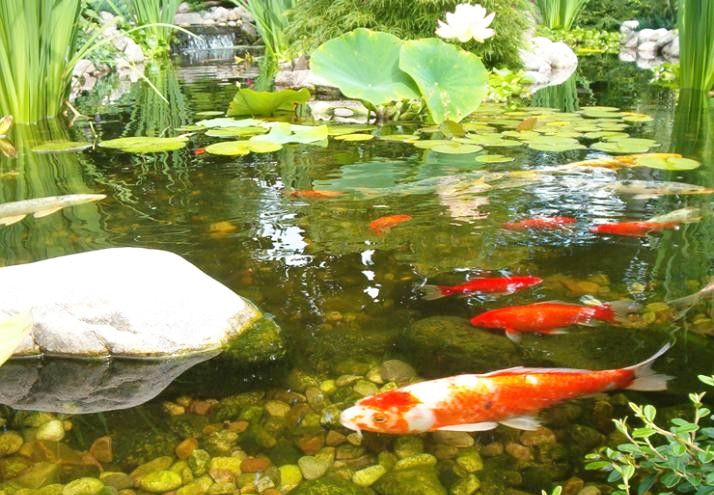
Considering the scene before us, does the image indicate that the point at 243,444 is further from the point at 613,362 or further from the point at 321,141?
the point at 321,141

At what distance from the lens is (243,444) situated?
1352 mm

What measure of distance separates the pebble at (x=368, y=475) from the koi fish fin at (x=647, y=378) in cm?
56

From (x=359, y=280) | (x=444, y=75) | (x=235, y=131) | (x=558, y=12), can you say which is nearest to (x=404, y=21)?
(x=444, y=75)

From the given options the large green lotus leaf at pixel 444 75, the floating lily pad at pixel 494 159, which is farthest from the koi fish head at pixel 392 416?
the large green lotus leaf at pixel 444 75

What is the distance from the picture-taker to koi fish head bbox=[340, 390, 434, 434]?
4.28 ft

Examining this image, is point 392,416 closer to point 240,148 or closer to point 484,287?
point 484,287

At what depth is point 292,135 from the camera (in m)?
3.72

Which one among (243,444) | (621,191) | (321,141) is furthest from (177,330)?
(321,141)

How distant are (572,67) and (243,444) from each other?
7931 mm

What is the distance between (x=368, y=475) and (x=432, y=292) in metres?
0.72

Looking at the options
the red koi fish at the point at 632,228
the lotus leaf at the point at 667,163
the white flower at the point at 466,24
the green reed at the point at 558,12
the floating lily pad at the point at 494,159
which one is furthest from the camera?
the green reed at the point at 558,12

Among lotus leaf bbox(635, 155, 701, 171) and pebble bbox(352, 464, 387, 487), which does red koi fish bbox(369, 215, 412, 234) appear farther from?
lotus leaf bbox(635, 155, 701, 171)

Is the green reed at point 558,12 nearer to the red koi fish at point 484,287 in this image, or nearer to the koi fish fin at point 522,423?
the red koi fish at point 484,287

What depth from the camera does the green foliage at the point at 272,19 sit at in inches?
318
